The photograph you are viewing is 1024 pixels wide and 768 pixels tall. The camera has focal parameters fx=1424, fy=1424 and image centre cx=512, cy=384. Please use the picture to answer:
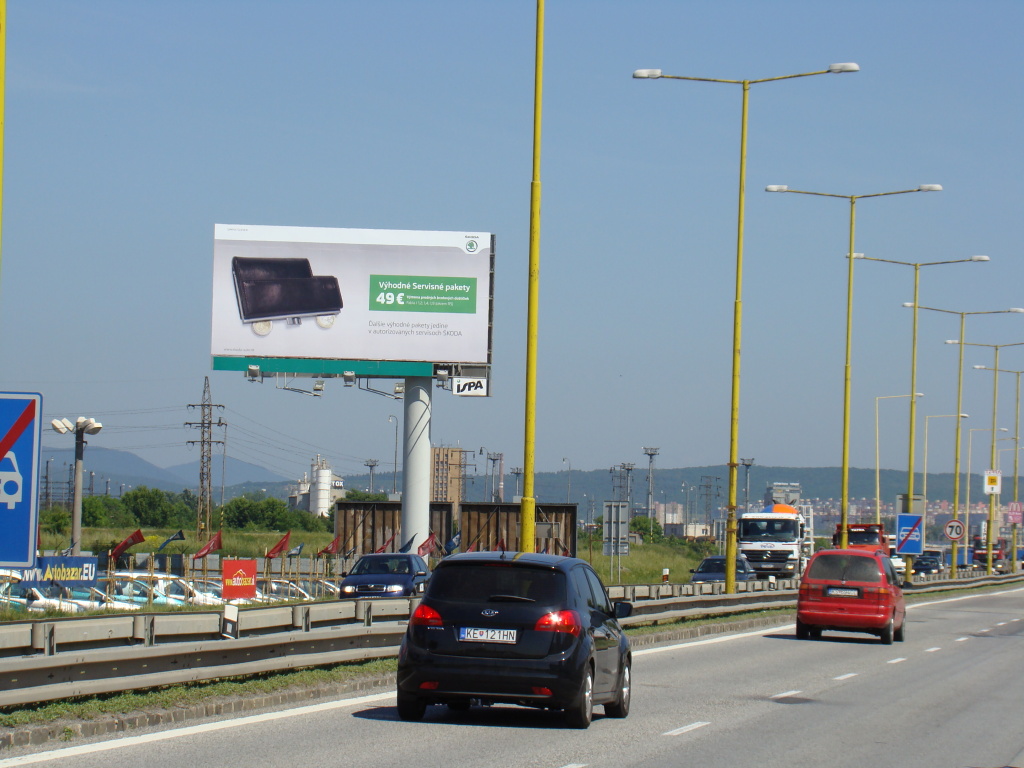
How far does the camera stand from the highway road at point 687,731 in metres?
10.1

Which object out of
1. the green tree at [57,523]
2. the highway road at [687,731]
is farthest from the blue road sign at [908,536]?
the green tree at [57,523]

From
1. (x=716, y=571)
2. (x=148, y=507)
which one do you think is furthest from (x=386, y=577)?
(x=148, y=507)

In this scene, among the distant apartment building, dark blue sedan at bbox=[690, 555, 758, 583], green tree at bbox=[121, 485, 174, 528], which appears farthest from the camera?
green tree at bbox=[121, 485, 174, 528]

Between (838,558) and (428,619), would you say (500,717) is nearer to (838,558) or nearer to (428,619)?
(428,619)

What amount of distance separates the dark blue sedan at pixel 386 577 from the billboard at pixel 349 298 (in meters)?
17.8

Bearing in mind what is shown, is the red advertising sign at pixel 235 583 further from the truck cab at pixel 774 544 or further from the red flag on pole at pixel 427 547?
the truck cab at pixel 774 544

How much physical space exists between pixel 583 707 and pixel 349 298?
39.3m

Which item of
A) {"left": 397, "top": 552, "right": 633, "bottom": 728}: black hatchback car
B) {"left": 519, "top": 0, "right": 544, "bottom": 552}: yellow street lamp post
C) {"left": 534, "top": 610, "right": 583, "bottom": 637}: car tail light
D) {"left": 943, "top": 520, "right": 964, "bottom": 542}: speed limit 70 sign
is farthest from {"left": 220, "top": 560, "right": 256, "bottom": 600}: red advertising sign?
{"left": 943, "top": 520, "right": 964, "bottom": 542}: speed limit 70 sign

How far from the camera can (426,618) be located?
39.7 ft

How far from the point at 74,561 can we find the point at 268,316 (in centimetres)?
1682

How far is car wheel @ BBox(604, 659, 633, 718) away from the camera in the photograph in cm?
1311

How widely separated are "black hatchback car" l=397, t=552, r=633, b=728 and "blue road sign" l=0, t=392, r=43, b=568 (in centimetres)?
449

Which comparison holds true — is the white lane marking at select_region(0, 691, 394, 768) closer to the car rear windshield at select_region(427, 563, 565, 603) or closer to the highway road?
the highway road

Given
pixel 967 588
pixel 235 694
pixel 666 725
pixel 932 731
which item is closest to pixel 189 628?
pixel 235 694
